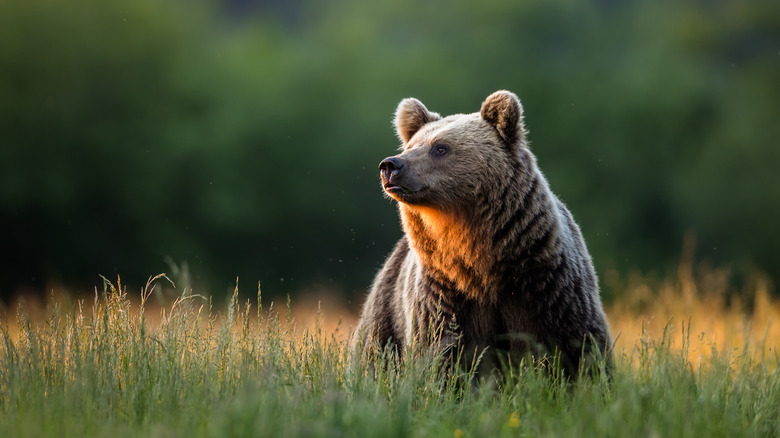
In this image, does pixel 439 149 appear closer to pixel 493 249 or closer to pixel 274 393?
pixel 493 249

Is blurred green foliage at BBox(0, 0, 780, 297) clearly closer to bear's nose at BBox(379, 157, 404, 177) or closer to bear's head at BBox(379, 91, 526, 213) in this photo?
bear's head at BBox(379, 91, 526, 213)

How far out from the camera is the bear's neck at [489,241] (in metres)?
5.41

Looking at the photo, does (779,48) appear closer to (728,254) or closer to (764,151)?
(764,151)

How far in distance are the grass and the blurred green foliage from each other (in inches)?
913

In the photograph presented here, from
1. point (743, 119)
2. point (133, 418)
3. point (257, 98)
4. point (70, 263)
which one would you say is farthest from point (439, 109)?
point (133, 418)

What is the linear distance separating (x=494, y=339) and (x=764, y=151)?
95.6ft

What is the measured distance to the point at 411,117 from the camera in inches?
246

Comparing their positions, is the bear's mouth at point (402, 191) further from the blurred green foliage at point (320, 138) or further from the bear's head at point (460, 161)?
the blurred green foliage at point (320, 138)

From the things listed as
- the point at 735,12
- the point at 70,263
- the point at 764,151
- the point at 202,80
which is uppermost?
the point at 735,12

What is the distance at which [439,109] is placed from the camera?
31453 millimetres

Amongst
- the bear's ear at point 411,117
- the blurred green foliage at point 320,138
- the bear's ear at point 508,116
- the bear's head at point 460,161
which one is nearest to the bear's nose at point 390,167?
the bear's head at point 460,161

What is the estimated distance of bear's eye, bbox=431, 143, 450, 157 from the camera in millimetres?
5648

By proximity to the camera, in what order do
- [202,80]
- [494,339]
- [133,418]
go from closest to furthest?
[133,418] < [494,339] < [202,80]

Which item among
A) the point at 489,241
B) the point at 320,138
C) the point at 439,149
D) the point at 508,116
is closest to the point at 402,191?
the point at 439,149
